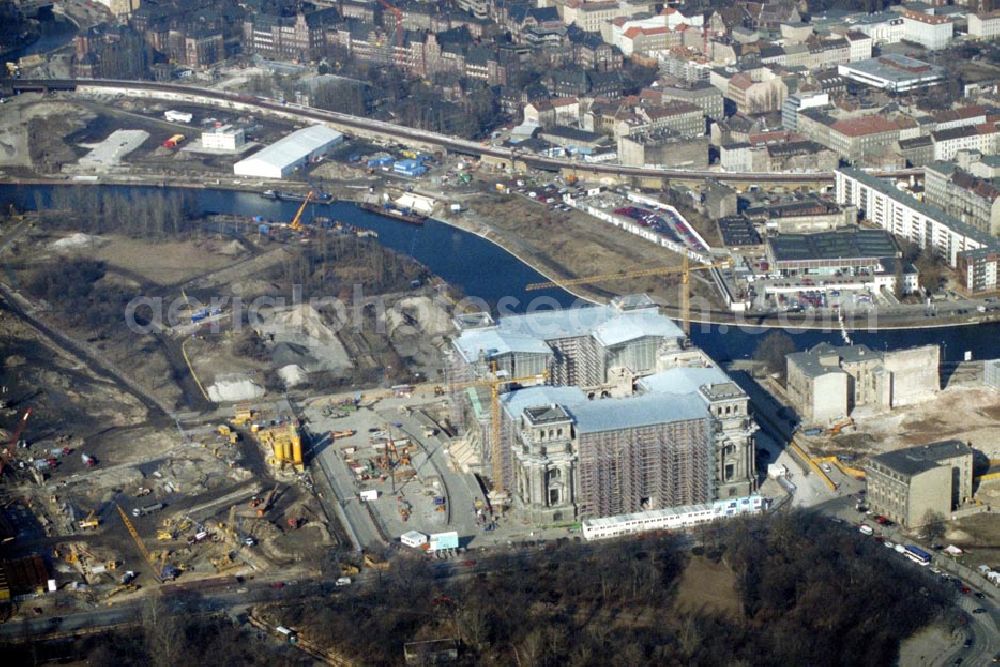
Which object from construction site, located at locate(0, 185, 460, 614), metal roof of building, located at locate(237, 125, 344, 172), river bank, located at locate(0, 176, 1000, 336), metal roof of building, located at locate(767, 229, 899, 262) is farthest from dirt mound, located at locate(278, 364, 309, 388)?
metal roof of building, located at locate(237, 125, 344, 172)

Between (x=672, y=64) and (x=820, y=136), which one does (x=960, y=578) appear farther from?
(x=672, y=64)

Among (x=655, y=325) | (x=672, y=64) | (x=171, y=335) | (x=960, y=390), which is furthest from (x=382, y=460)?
(x=672, y=64)

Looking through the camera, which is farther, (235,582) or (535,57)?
(535,57)

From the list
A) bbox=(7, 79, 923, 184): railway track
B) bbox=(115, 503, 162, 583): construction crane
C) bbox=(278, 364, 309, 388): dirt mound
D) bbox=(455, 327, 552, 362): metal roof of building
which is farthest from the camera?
bbox=(7, 79, 923, 184): railway track

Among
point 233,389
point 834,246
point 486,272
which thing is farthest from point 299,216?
point 834,246

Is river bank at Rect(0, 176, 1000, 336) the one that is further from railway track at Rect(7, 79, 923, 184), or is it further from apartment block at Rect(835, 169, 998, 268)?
railway track at Rect(7, 79, 923, 184)

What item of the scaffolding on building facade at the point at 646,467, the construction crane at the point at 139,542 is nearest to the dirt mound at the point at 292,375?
the construction crane at the point at 139,542
